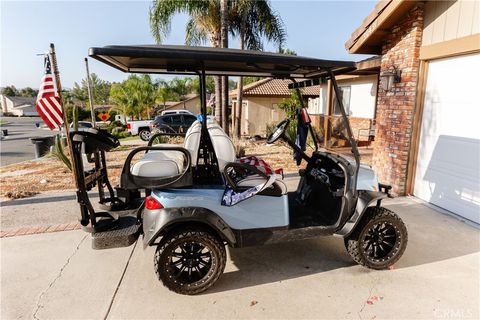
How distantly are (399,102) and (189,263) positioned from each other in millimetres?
4143

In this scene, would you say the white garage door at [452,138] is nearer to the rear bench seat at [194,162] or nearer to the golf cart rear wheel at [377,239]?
the golf cart rear wheel at [377,239]

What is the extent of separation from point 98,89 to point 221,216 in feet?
186

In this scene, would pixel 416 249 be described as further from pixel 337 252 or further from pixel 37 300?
pixel 37 300

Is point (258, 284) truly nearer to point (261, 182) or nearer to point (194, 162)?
point (261, 182)

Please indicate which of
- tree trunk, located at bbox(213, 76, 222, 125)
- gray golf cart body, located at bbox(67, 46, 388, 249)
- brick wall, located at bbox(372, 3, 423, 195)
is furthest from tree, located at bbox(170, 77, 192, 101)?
gray golf cart body, located at bbox(67, 46, 388, 249)

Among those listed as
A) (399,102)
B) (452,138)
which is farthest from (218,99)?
(452,138)

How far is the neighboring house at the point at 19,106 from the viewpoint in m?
58.9

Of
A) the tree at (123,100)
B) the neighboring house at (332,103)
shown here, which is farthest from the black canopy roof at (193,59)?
the tree at (123,100)

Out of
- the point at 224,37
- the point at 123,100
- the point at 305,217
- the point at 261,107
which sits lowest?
the point at 305,217

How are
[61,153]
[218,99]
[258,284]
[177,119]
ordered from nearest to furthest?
[258,284], [61,153], [218,99], [177,119]

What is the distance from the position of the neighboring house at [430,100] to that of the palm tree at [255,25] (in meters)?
7.18

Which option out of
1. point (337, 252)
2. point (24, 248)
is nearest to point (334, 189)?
point (337, 252)

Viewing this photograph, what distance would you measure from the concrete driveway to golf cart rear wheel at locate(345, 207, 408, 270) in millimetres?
122

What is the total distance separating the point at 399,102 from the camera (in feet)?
15.4
